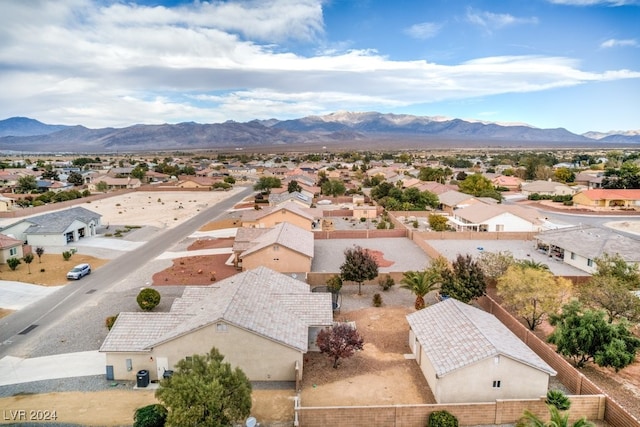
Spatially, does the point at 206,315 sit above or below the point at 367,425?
above

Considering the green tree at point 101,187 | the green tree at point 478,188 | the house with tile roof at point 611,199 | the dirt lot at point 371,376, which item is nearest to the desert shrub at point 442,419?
the dirt lot at point 371,376

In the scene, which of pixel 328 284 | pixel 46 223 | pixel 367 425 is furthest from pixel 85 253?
pixel 367 425

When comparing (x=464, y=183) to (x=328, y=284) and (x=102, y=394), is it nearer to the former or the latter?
(x=328, y=284)

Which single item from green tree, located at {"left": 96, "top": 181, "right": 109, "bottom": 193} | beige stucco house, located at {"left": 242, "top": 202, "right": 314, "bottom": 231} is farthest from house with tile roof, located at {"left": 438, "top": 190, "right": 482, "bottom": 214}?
green tree, located at {"left": 96, "top": 181, "right": 109, "bottom": 193}

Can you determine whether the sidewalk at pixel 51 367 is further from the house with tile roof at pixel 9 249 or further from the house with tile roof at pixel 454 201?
the house with tile roof at pixel 454 201

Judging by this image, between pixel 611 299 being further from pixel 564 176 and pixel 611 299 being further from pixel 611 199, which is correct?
pixel 564 176

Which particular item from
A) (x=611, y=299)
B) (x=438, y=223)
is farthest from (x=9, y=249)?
(x=611, y=299)
